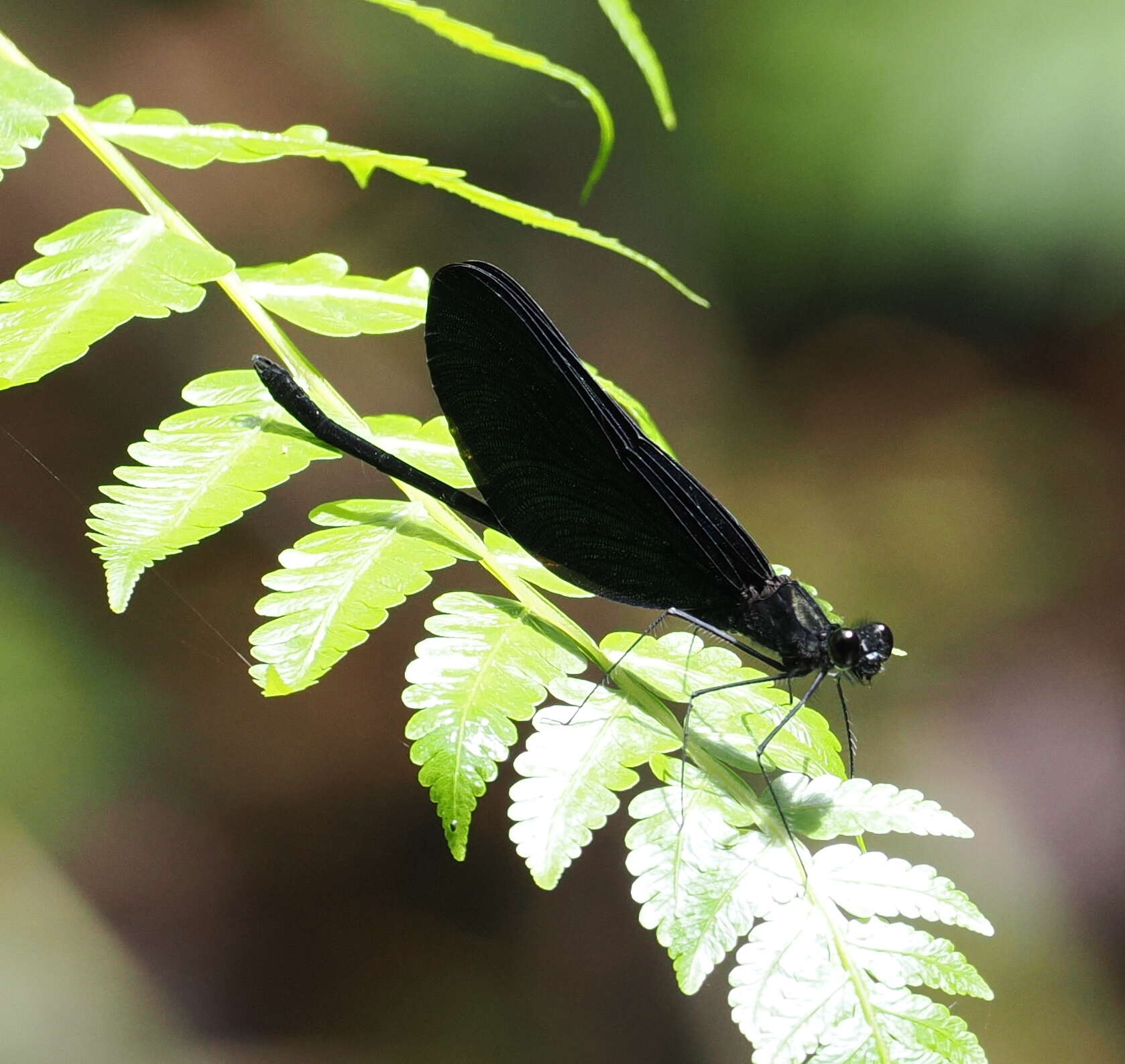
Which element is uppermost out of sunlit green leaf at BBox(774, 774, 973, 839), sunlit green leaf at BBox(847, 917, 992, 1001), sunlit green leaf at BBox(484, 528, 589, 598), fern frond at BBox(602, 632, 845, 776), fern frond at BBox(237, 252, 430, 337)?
fern frond at BBox(237, 252, 430, 337)

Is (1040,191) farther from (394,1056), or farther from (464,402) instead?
(394,1056)

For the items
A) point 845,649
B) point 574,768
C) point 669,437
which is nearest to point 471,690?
point 574,768

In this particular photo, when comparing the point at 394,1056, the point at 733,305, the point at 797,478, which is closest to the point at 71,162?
the point at 733,305

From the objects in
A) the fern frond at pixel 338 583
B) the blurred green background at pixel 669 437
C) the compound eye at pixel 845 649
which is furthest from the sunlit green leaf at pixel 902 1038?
the blurred green background at pixel 669 437

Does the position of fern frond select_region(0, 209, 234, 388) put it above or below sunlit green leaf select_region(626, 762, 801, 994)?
above

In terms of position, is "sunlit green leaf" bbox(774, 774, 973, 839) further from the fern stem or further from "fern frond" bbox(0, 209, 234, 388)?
"fern frond" bbox(0, 209, 234, 388)

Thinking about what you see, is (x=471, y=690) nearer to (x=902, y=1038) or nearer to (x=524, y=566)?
(x=524, y=566)

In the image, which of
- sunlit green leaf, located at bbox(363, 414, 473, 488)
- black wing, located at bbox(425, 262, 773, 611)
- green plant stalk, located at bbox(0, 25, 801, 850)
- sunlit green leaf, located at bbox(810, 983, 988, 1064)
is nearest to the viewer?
sunlit green leaf, located at bbox(810, 983, 988, 1064)

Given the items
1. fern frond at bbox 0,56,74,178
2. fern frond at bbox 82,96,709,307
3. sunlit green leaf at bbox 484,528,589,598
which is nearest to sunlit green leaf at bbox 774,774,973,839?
sunlit green leaf at bbox 484,528,589,598
